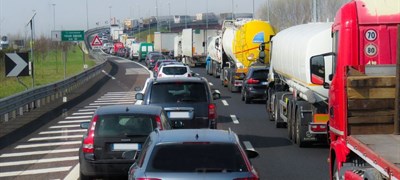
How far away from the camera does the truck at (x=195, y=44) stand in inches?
2709

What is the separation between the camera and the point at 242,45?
123ft

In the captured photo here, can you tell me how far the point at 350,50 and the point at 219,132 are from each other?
3.18 meters

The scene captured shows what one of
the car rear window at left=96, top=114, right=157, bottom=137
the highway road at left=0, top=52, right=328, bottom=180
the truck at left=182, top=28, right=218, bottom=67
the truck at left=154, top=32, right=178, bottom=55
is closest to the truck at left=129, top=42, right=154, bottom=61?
the truck at left=154, top=32, right=178, bottom=55

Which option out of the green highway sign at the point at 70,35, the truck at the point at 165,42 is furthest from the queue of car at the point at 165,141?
the truck at the point at 165,42

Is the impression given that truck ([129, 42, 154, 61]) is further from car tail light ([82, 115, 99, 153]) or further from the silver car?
the silver car

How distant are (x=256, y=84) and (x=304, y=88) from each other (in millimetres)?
14486

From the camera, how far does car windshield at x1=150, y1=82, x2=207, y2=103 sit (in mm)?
17656

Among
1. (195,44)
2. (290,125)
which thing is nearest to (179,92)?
(290,125)

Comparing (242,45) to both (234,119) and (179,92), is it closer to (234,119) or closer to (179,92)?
(234,119)

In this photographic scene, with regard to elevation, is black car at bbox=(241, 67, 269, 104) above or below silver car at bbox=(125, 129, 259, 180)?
below

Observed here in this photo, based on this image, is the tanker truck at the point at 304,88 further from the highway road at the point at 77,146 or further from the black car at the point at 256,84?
the black car at the point at 256,84

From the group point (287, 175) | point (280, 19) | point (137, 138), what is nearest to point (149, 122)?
point (137, 138)

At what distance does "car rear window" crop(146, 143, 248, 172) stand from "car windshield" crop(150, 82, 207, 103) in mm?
9033

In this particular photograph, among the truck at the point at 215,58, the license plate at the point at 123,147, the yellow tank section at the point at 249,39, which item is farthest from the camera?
the truck at the point at 215,58
